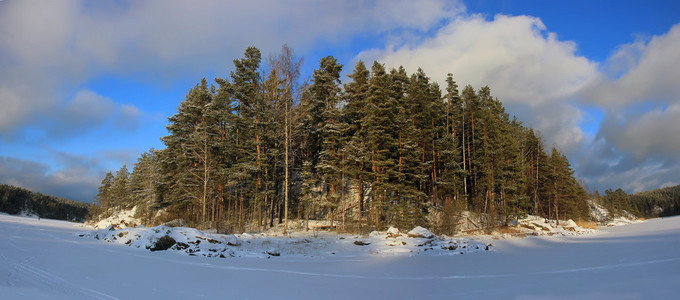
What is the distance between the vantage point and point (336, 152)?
2972 centimetres

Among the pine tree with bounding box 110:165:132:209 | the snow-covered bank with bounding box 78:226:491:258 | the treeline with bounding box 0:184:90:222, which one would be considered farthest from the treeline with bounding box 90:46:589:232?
the treeline with bounding box 0:184:90:222

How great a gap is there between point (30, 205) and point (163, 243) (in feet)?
484

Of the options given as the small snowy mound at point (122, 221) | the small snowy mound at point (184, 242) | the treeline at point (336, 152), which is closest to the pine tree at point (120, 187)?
the small snowy mound at point (122, 221)

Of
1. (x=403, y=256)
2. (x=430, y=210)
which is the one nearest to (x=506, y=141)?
(x=430, y=210)

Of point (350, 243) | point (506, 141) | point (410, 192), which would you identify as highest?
point (506, 141)

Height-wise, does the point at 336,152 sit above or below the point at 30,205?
above

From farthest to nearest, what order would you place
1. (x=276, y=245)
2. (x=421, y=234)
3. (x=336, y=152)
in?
(x=336, y=152) → (x=421, y=234) → (x=276, y=245)

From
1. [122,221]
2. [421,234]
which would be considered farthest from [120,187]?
[421,234]

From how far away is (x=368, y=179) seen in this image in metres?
27.3

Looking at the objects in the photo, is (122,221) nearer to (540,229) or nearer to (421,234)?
(421,234)

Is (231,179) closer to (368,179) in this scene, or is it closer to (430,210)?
(368,179)

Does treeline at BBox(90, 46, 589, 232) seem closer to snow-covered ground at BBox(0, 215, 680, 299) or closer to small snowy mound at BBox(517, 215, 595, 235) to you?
small snowy mound at BBox(517, 215, 595, 235)

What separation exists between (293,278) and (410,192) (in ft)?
64.3

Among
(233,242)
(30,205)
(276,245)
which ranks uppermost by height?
(233,242)
